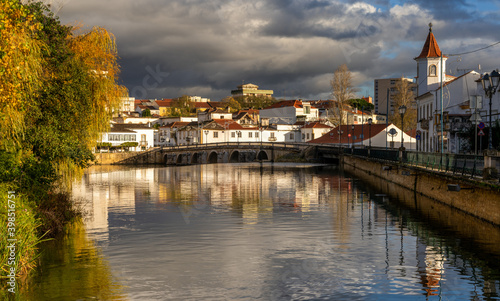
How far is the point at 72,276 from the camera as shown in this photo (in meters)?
17.1

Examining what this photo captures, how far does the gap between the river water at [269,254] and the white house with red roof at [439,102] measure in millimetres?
22251

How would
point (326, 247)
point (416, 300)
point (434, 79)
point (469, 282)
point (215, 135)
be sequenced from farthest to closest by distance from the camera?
point (215, 135) → point (434, 79) → point (326, 247) → point (469, 282) → point (416, 300)

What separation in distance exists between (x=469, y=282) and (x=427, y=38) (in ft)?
239

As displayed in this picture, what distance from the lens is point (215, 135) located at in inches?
5221

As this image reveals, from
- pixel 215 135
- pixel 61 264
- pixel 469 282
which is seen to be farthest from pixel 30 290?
pixel 215 135

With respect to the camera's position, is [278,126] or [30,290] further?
[278,126]

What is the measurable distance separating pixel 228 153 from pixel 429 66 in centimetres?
4482

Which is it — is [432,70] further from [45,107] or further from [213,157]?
[45,107]

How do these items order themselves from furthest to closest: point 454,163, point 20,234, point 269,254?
point 454,163 → point 269,254 → point 20,234

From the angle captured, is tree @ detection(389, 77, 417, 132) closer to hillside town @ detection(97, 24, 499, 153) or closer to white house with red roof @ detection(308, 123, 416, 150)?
hillside town @ detection(97, 24, 499, 153)

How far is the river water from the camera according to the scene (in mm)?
15539

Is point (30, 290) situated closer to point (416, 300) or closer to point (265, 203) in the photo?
point (416, 300)

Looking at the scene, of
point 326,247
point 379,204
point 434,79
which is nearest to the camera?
point 326,247

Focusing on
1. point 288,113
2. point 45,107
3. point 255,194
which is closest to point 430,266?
point 45,107
